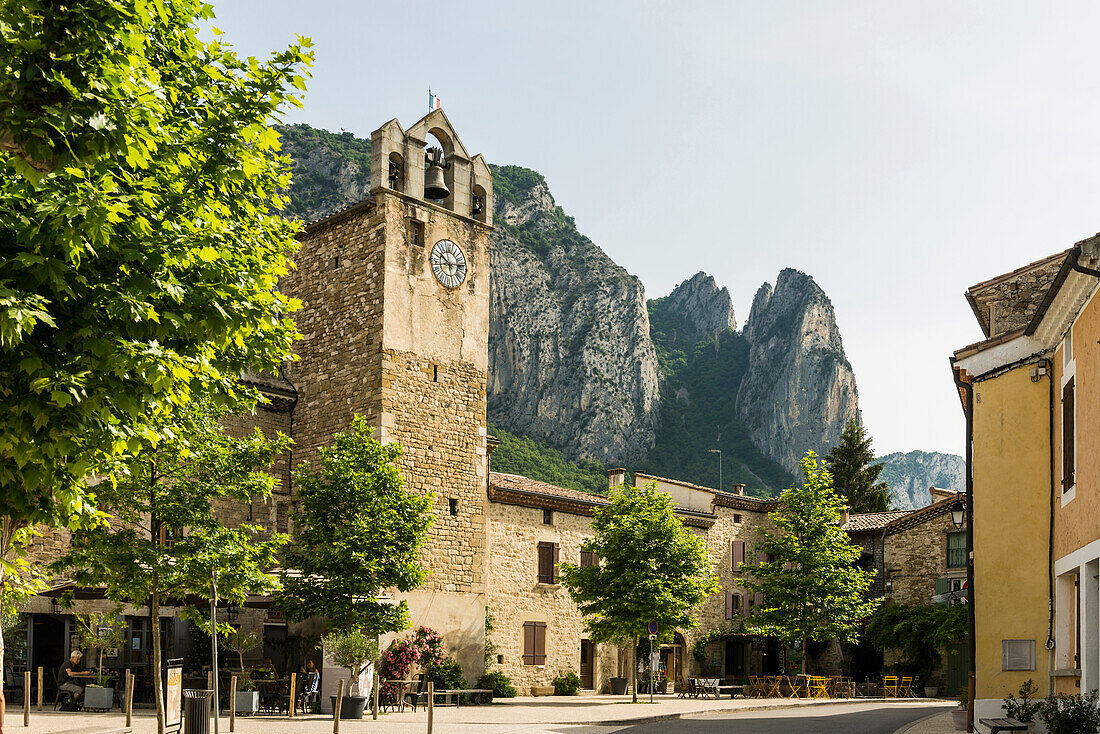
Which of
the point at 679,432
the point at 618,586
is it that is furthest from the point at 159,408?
the point at 679,432

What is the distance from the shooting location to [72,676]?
69.0 feet

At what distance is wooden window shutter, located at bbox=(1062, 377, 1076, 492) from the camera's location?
1403 centimetres

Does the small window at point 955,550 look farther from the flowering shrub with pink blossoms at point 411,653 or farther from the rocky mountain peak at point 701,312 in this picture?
the rocky mountain peak at point 701,312

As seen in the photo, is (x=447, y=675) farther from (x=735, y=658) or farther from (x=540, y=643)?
(x=735, y=658)

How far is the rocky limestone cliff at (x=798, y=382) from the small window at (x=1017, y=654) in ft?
301

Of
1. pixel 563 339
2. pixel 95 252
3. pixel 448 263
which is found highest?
pixel 563 339

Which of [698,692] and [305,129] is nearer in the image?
[698,692]

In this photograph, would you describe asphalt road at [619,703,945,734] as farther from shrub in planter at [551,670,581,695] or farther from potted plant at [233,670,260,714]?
shrub in planter at [551,670,581,695]

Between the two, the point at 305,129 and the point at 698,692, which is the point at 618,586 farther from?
the point at 305,129

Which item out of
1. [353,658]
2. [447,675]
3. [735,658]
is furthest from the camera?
[735,658]

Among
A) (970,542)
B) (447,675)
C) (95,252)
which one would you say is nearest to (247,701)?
(447,675)

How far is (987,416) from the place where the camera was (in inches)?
690

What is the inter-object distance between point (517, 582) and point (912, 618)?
15.9 metres

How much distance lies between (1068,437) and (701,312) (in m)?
118
